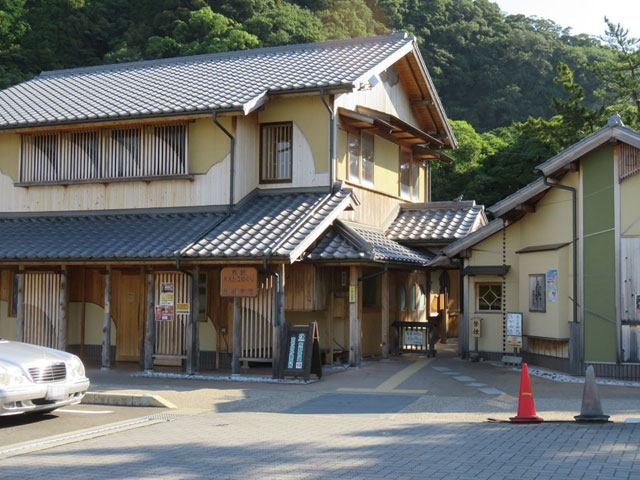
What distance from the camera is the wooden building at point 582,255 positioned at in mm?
14867

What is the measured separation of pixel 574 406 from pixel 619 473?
4.65m

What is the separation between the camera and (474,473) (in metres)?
7.32

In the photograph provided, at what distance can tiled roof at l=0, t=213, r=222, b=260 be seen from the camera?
1633 cm

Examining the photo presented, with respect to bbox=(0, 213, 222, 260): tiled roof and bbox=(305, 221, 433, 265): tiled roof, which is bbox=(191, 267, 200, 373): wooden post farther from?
bbox=(305, 221, 433, 265): tiled roof

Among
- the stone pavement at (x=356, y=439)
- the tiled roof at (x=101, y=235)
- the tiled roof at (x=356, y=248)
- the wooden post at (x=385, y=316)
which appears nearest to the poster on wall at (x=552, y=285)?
the stone pavement at (x=356, y=439)

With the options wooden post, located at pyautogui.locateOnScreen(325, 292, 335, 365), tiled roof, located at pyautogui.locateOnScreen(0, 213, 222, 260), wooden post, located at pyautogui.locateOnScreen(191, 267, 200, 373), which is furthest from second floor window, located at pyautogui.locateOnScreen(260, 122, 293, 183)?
wooden post, located at pyautogui.locateOnScreen(191, 267, 200, 373)

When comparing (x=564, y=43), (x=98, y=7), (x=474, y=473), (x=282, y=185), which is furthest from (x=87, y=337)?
(x=564, y=43)

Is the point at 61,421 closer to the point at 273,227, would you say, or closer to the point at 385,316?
the point at 273,227

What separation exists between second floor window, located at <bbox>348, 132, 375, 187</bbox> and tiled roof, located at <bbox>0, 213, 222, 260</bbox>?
3.97m

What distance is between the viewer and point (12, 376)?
1021cm

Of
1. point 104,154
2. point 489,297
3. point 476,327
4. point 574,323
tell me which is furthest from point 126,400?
point 489,297

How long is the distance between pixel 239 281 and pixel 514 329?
21.9 feet

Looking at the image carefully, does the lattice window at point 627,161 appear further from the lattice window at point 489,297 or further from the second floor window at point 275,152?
the second floor window at point 275,152

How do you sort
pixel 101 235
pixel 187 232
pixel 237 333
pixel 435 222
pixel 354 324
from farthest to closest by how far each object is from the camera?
pixel 435 222, pixel 101 235, pixel 354 324, pixel 187 232, pixel 237 333
